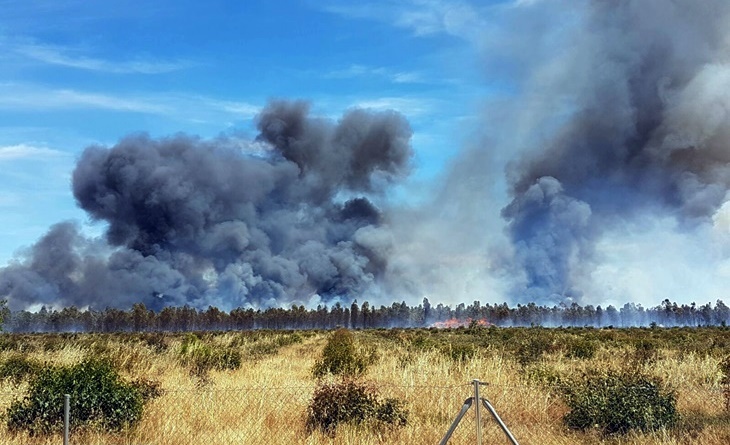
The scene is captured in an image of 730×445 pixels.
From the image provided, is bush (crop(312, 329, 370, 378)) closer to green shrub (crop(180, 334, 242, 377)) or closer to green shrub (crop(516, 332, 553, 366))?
green shrub (crop(180, 334, 242, 377))

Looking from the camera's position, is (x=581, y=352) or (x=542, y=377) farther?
(x=581, y=352)

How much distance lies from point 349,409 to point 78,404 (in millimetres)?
5408

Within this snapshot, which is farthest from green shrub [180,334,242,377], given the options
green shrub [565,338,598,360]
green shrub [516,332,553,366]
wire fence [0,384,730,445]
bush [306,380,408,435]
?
green shrub [565,338,598,360]

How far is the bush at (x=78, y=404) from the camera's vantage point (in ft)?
41.6

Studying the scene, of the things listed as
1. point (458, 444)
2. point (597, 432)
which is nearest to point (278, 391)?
point (458, 444)

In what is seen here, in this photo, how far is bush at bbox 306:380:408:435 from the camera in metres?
12.9

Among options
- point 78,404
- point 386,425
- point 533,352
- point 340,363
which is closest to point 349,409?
point 386,425

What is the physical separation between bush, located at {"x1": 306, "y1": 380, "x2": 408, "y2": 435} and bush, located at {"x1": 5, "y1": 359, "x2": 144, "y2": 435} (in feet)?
11.8

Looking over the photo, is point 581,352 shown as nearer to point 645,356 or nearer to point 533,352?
point 533,352

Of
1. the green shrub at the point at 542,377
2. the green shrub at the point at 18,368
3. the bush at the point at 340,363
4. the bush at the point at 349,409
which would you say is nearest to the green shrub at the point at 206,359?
the bush at the point at 340,363

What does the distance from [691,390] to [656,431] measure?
3813mm

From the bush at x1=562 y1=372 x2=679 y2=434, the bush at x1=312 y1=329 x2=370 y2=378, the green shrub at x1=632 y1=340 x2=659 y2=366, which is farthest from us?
the green shrub at x1=632 y1=340 x2=659 y2=366

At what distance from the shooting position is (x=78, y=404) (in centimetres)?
1290

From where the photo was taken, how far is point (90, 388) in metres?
13.1
